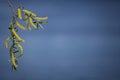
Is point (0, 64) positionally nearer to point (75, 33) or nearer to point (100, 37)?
point (75, 33)

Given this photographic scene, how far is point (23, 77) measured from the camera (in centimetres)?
333

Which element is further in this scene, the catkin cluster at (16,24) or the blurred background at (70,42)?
the blurred background at (70,42)

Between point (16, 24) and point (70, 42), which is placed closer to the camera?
point (16, 24)

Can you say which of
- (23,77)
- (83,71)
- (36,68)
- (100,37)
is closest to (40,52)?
(36,68)

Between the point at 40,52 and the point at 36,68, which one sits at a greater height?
the point at 40,52

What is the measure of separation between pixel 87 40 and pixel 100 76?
0.57 metres

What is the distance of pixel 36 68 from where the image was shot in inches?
131

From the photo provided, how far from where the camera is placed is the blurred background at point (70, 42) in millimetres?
3330

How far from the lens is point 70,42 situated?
3.36m

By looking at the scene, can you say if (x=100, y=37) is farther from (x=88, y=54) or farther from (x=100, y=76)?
(x=100, y=76)

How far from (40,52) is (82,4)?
95 cm

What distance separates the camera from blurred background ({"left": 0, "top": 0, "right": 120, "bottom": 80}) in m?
3.33

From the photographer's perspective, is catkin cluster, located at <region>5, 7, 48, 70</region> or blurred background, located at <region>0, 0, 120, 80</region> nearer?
catkin cluster, located at <region>5, 7, 48, 70</region>

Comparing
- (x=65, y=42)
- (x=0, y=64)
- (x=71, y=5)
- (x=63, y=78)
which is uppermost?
(x=71, y=5)
